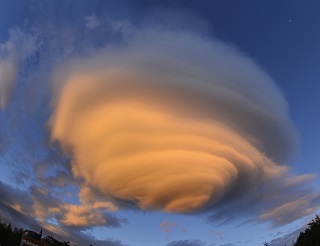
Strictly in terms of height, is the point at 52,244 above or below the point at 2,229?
below

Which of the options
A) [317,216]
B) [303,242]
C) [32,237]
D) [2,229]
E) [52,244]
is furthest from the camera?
[2,229]

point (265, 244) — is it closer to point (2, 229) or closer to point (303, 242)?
point (303, 242)

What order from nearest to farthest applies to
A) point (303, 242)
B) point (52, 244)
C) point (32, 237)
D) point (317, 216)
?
point (303, 242) < point (317, 216) < point (32, 237) < point (52, 244)

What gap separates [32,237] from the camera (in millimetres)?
71062

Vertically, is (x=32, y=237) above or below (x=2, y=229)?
below

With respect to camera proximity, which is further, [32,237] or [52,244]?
[52,244]

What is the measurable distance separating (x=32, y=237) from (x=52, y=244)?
6.77 metres

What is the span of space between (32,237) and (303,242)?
206 ft

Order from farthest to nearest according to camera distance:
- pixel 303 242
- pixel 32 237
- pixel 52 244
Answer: pixel 52 244, pixel 32 237, pixel 303 242

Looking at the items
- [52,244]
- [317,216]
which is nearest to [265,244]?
[317,216]

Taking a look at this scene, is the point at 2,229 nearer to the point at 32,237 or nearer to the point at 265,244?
the point at 32,237

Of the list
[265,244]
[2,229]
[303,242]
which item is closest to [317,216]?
[303,242]

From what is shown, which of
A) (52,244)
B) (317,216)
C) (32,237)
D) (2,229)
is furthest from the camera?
(2,229)

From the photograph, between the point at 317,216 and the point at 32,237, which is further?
the point at 32,237
